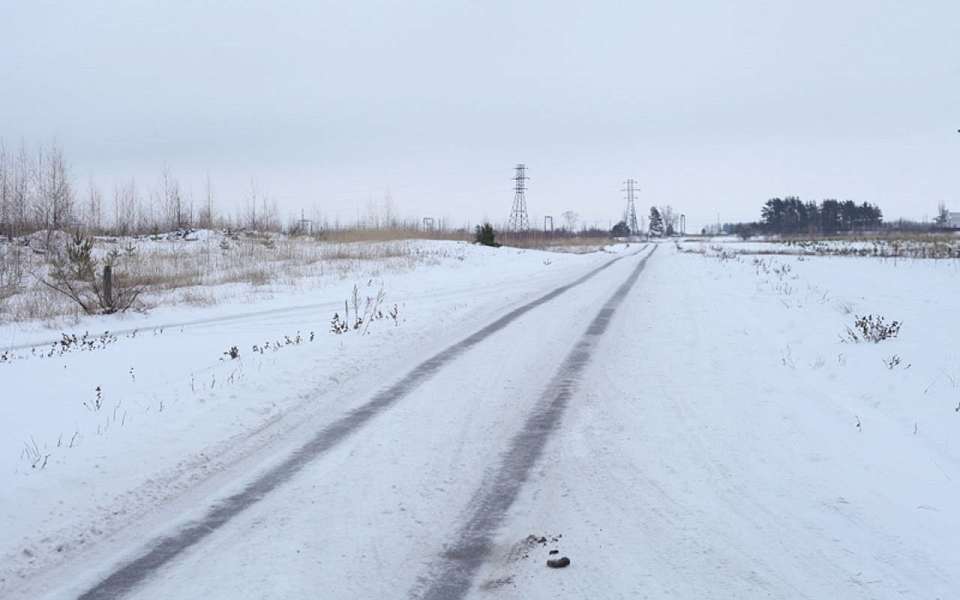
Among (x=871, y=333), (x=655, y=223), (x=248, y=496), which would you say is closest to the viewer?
(x=248, y=496)

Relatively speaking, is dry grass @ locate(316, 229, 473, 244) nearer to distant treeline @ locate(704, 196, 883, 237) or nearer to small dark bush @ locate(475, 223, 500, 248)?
small dark bush @ locate(475, 223, 500, 248)

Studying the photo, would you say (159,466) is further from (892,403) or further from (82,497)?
(892,403)

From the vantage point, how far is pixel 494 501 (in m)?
4.15

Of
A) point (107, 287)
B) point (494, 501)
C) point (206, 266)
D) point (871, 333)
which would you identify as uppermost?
point (206, 266)

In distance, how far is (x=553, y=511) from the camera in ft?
13.1

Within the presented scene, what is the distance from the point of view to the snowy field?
3326 millimetres

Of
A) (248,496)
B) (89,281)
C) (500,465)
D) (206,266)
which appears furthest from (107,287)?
(500,465)

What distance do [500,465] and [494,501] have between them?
25.3 inches

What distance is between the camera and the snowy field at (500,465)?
3.33m

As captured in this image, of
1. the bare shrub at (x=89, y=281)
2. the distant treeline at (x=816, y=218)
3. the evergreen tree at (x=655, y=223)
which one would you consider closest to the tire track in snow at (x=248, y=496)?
the bare shrub at (x=89, y=281)

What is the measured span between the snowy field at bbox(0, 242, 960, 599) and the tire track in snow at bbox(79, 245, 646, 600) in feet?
0.22

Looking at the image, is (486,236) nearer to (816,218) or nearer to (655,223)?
(816,218)

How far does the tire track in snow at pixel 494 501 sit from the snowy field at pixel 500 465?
3cm

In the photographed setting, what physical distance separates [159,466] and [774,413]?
5.24 metres
